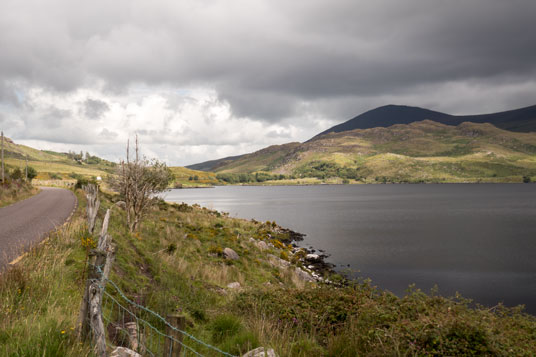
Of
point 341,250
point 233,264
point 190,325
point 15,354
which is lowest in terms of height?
point 341,250

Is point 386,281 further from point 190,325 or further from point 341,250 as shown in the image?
point 190,325

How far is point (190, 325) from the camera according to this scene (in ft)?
30.6

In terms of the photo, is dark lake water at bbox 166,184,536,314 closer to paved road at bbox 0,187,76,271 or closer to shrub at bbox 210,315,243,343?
shrub at bbox 210,315,243,343

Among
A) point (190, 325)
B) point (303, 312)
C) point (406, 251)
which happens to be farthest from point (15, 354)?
point (406, 251)

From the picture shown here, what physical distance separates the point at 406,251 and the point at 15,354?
4292 centimetres

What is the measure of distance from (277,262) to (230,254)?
17.0 ft

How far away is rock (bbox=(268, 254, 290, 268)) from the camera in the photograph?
2731 cm

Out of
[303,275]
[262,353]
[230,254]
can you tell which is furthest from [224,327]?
[303,275]

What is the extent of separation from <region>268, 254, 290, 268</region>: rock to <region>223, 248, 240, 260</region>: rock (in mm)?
3622

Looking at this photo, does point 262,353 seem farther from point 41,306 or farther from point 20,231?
point 20,231

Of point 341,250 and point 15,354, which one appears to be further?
point 341,250

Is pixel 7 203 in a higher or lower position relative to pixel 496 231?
higher

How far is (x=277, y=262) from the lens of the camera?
2808 centimetres

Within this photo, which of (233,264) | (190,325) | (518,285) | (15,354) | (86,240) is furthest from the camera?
(518,285)
